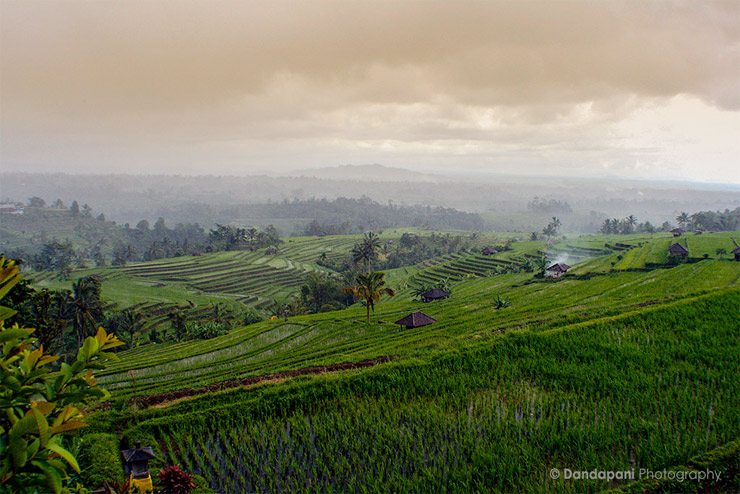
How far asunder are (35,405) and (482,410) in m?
15.1

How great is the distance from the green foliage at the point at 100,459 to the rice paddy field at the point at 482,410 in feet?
3.20

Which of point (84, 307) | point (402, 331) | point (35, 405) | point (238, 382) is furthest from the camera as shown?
point (84, 307)

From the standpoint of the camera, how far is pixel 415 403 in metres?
17.0

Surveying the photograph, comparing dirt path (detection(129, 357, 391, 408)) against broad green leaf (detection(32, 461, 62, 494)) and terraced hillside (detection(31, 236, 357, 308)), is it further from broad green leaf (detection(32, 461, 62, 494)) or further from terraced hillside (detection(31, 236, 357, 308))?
terraced hillside (detection(31, 236, 357, 308))

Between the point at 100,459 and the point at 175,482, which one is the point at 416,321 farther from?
the point at 175,482

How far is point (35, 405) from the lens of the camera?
3.45 meters

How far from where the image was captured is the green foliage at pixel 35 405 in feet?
10.5

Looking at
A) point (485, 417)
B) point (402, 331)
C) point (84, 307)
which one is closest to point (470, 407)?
point (485, 417)

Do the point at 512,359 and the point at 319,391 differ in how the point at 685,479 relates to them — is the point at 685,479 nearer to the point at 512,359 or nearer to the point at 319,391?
the point at 512,359

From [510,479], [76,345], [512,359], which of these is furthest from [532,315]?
[76,345]

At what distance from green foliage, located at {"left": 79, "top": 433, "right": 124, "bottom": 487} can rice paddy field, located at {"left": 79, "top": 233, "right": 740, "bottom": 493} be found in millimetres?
975

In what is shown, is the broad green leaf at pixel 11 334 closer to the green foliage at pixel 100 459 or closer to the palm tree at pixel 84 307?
the green foliage at pixel 100 459

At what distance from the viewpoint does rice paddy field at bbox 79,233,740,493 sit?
1283cm

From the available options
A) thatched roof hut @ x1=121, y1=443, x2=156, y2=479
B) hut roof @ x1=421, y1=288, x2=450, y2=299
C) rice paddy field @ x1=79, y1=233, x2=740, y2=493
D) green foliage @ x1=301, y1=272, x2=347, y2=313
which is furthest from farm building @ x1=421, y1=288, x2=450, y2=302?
thatched roof hut @ x1=121, y1=443, x2=156, y2=479
